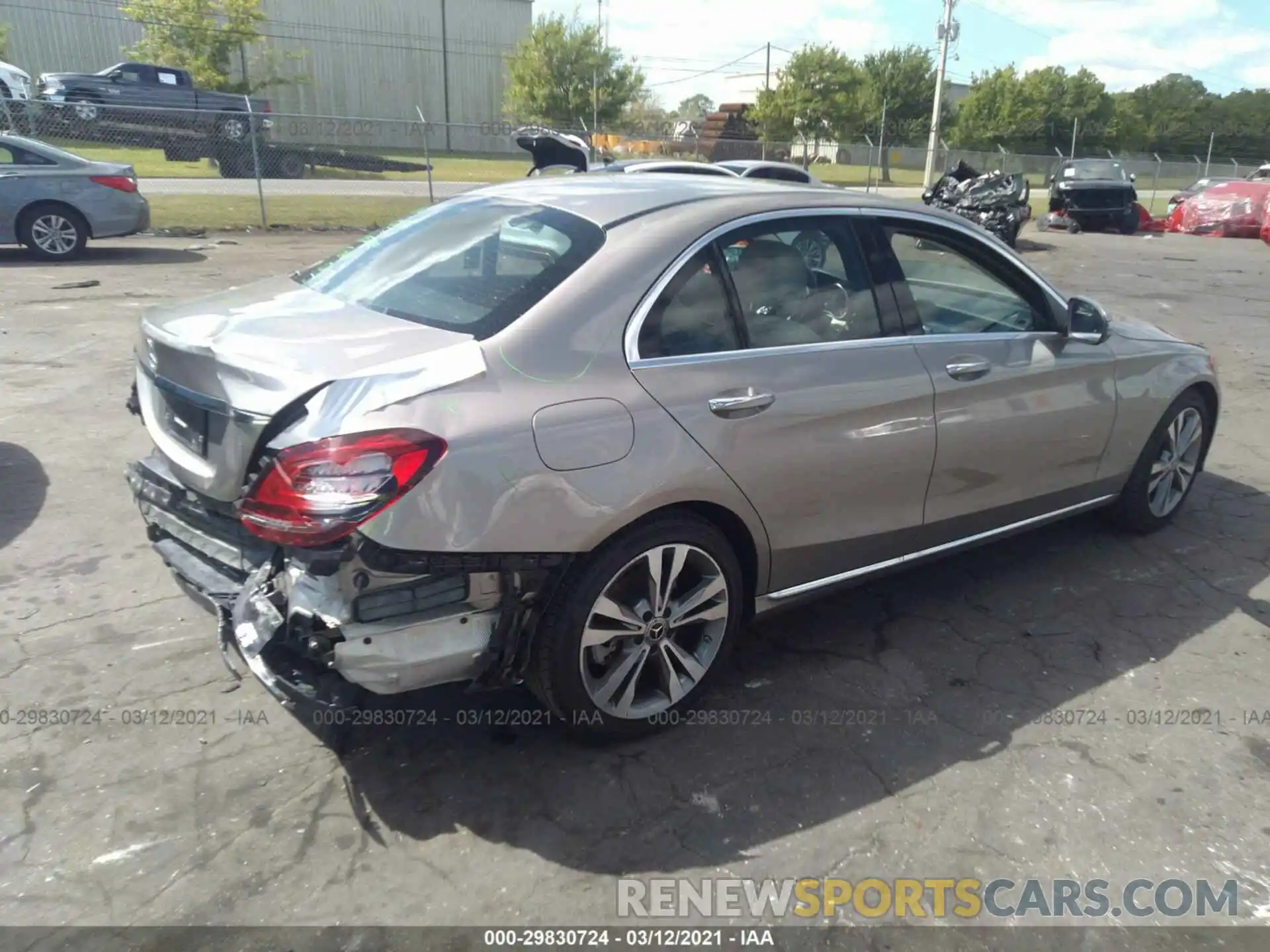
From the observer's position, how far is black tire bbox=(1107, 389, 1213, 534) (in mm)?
4602

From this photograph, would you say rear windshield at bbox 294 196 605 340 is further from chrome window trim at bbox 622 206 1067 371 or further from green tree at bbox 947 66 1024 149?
green tree at bbox 947 66 1024 149

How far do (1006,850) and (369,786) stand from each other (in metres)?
1.88

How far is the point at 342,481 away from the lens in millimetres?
2432

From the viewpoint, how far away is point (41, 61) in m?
43.1

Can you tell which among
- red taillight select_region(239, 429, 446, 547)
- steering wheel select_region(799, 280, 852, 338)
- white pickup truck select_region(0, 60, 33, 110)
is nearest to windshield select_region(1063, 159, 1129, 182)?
steering wheel select_region(799, 280, 852, 338)

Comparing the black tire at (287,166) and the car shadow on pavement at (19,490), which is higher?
the black tire at (287,166)

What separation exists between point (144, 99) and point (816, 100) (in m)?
28.7

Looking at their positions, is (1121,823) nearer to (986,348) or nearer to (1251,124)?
(986,348)

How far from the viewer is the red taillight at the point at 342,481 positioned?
95.3 inches

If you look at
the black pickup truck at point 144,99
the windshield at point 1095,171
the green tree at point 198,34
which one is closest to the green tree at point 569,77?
the green tree at point 198,34

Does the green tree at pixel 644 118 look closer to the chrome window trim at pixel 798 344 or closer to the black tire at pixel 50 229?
the black tire at pixel 50 229

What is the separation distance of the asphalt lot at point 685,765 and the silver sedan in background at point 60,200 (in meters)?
9.05

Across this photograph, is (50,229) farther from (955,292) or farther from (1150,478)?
(1150,478)

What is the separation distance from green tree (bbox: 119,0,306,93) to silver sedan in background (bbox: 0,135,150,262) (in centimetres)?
2851
